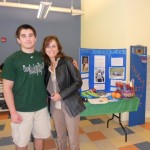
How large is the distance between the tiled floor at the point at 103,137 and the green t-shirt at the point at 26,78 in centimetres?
118

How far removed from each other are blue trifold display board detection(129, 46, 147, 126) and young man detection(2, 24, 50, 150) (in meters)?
1.96

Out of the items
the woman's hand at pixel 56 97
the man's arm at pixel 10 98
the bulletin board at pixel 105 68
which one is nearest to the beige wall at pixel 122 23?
the bulletin board at pixel 105 68

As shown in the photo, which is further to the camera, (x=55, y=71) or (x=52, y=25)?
(x=52, y=25)

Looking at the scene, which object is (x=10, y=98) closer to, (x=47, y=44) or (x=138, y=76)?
(x=47, y=44)

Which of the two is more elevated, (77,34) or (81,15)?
(81,15)

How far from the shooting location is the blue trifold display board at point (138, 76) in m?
3.24

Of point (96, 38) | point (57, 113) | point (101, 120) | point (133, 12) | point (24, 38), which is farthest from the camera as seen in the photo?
point (96, 38)

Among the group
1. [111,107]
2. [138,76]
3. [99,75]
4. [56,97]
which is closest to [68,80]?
[56,97]

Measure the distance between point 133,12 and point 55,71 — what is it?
2215 millimetres

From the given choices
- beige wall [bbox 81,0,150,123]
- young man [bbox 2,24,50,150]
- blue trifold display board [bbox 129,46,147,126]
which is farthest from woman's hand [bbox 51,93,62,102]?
beige wall [bbox 81,0,150,123]

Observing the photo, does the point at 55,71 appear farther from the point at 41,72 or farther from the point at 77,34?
the point at 77,34

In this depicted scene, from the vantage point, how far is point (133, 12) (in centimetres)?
331

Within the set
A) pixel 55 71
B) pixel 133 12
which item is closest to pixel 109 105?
pixel 55 71

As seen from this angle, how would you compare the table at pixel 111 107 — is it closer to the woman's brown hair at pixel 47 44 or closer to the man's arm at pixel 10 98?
the woman's brown hair at pixel 47 44
